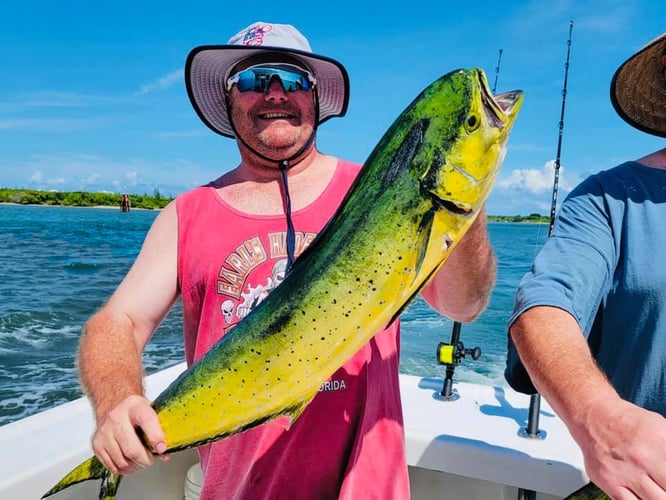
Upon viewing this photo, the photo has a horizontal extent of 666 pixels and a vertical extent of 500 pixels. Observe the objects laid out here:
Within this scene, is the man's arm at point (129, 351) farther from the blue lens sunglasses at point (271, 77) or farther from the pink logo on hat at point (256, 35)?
the pink logo on hat at point (256, 35)

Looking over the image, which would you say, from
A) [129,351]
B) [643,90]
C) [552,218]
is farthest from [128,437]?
[552,218]

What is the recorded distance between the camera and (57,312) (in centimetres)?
1134

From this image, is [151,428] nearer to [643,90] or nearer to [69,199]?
[643,90]

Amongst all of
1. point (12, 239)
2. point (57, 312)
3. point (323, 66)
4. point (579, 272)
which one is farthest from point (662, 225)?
point (12, 239)

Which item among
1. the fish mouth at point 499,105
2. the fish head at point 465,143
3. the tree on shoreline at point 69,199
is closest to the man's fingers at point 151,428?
the fish head at point 465,143

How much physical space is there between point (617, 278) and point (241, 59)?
1.57m

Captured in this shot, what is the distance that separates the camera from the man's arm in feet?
4.89

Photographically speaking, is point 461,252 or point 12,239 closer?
point 461,252

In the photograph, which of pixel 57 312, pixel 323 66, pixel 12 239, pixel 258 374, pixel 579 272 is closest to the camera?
pixel 258 374

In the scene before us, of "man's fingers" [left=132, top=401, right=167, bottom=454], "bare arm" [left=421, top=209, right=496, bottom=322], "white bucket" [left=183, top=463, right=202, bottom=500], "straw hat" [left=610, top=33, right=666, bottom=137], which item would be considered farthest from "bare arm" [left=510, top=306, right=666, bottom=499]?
"white bucket" [left=183, top=463, right=202, bottom=500]

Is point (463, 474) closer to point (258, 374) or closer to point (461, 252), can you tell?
point (461, 252)

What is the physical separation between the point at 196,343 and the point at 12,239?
29.6m

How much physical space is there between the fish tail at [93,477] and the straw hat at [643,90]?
7.46 feet

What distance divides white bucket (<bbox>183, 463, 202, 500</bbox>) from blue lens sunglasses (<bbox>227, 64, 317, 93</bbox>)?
2.14 meters
